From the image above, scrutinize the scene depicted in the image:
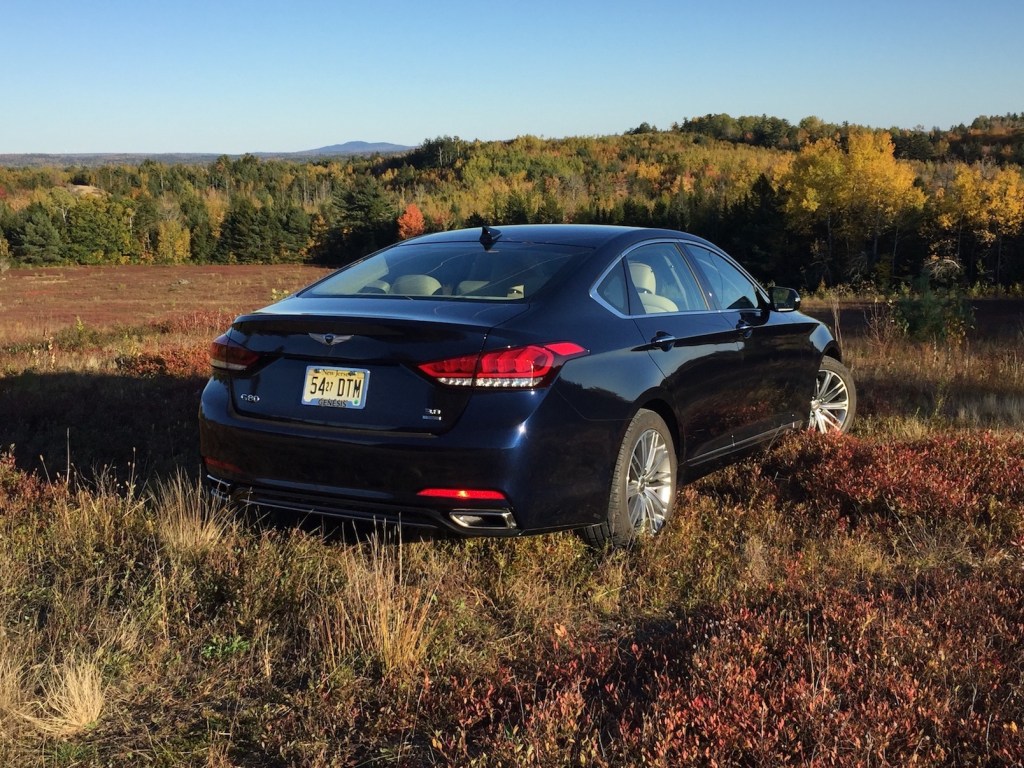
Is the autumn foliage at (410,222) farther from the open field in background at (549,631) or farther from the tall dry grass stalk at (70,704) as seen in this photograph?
the tall dry grass stalk at (70,704)

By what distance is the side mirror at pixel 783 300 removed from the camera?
5.92 metres

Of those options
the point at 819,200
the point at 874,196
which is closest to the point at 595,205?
the point at 819,200

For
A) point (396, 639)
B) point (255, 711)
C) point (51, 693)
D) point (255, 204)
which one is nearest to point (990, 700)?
point (396, 639)

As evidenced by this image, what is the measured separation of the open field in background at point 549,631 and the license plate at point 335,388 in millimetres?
651

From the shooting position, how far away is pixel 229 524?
4.20 m

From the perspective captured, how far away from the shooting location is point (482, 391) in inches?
137

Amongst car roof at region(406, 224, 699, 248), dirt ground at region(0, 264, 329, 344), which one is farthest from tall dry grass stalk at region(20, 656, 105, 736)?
dirt ground at region(0, 264, 329, 344)

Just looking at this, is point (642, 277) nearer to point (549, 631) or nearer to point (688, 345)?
point (688, 345)

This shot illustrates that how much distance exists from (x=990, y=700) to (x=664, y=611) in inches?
48.1

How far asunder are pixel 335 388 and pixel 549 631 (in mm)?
1321

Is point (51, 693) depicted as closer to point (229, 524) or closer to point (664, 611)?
point (229, 524)

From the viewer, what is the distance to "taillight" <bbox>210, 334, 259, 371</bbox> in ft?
12.9

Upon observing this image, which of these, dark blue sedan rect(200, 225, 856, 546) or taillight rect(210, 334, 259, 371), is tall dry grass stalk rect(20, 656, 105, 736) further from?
taillight rect(210, 334, 259, 371)

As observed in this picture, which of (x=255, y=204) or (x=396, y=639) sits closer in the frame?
(x=396, y=639)
